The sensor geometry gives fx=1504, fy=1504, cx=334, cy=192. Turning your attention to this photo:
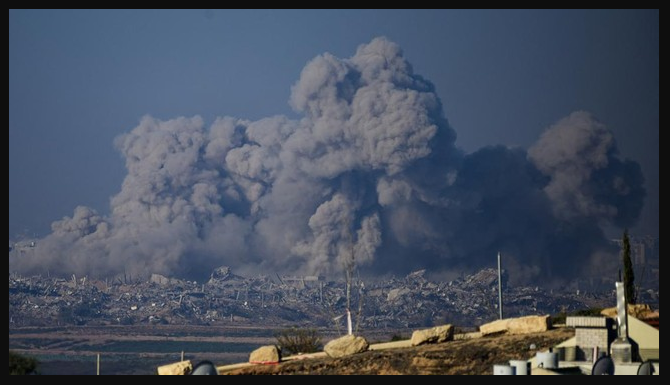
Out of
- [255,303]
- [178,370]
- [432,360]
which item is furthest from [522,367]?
[255,303]

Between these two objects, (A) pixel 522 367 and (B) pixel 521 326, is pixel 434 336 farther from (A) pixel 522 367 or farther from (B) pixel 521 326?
(A) pixel 522 367

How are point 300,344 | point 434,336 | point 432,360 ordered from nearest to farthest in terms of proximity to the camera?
point 432,360 → point 434,336 → point 300,344

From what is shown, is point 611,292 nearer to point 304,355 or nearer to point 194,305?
point 194,305

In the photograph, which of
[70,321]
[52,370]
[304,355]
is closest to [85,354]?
[70,321]

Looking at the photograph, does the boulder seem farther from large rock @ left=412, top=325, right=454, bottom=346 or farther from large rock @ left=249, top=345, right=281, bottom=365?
large rock @ left=412, top=325, right=454, bottom=346

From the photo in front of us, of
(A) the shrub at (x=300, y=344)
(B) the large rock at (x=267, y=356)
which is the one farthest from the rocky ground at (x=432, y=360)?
(A) the shrub at (x=300, y=344)

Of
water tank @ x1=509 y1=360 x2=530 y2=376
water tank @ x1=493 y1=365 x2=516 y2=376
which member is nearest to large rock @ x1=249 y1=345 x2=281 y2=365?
water tank @ x1=493 y1=365 x2=516 y2=376
